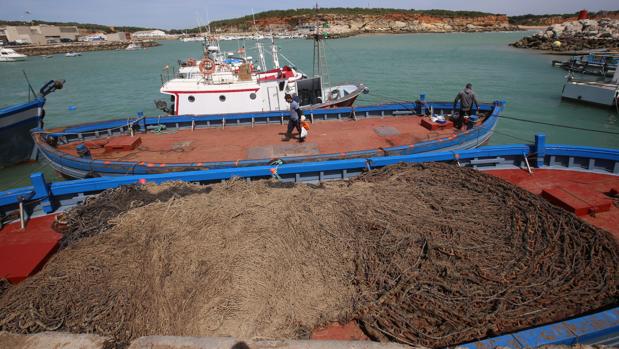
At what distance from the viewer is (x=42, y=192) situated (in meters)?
6.25

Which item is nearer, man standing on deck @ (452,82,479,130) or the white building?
man standing on deck @ (452,82,479,130)

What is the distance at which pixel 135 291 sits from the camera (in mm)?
3736

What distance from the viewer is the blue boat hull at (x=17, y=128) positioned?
1294 centimetres

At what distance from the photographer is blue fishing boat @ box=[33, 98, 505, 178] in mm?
8195

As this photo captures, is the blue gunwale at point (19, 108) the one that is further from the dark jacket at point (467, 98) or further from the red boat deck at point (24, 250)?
the dark jacket at point (467, 98)

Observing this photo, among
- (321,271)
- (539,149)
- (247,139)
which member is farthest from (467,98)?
(321,271)

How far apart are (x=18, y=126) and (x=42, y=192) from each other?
33.5 feet

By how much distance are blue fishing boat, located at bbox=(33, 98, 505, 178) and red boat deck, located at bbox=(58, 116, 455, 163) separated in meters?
0.03

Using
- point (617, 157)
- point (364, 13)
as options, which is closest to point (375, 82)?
point (617, 157)

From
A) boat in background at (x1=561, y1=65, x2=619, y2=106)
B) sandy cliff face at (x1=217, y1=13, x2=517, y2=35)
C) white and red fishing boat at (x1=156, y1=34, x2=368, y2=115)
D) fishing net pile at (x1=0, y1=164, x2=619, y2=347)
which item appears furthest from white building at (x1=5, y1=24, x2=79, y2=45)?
boat in background at (x1=561, y1=65, x2=619, y2=106)

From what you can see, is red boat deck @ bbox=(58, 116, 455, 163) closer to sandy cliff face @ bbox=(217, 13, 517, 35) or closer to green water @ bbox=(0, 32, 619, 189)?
green water @ bbox=(0, 32, 619, 189)

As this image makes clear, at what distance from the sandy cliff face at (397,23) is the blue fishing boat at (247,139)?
373 feet

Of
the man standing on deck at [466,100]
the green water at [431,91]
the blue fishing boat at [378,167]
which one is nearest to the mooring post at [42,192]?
the blue fishing boat at [378,167]

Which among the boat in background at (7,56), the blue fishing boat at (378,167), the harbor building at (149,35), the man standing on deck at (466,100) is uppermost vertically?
the harbor building at (149,35)
